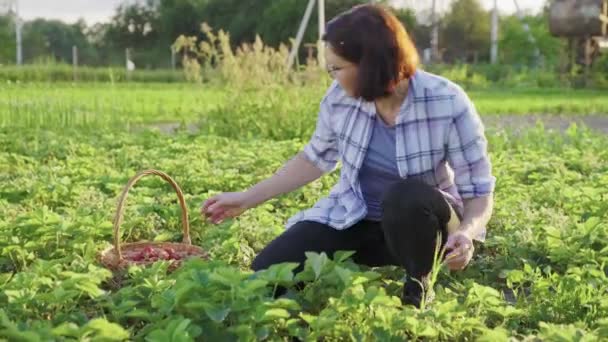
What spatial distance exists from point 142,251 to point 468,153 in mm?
1324

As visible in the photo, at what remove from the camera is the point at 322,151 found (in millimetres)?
3334

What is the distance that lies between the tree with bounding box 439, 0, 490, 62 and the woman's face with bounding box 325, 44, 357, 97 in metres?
41.8

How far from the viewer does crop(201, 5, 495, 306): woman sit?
9.30 ft

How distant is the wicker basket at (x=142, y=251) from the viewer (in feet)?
10.7

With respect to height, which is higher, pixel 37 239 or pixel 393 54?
pixel 393 54

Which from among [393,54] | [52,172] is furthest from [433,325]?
[52,172]

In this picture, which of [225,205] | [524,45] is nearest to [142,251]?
[225,205]

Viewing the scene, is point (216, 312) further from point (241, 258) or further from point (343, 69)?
point (241, 258)

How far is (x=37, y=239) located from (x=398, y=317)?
5.67 feet

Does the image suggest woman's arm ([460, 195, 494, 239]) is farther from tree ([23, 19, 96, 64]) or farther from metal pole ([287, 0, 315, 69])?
tree ([23, 19, 96, 64])

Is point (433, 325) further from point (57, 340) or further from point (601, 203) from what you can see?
point (601, 203)

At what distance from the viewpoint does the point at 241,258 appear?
3596 millimetres

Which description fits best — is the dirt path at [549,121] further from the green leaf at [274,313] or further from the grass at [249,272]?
the green leaf at [274,313]

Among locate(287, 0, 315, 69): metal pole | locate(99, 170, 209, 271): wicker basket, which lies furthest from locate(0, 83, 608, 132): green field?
locate(99, 170, 209, 271): wicker basket
